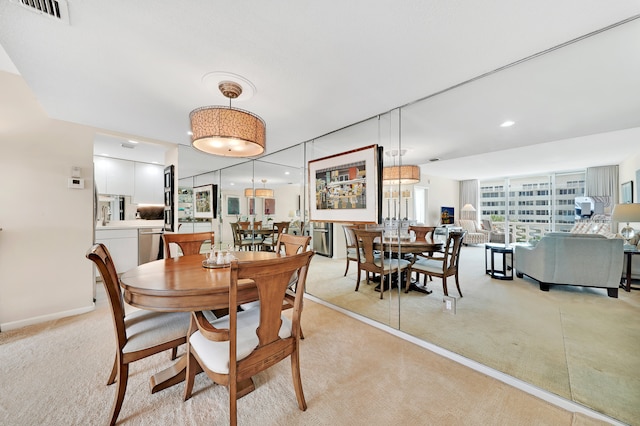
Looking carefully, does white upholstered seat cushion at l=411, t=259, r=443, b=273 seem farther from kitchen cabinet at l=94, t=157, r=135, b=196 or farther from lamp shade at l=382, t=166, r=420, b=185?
kitchen cabinet at l=94, t=157, r=135, b=196

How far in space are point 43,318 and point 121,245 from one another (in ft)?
3.94

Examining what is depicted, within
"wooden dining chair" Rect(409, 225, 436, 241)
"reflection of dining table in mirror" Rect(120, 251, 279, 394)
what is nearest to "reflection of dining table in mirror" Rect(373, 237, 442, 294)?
"wooden dining chair" Rect(409, 225, 436, 241)

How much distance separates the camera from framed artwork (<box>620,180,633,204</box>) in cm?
166

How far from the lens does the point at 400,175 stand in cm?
267

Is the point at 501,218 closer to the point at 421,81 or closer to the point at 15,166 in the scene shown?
the point at 421,81

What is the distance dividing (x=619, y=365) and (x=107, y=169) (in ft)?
21.9

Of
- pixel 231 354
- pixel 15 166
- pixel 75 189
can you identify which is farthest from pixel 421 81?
pixel 15 166

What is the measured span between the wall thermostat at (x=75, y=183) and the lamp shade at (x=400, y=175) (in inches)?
140

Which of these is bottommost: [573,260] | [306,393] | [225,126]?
[306,393]

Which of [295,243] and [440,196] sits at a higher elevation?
[440,196]

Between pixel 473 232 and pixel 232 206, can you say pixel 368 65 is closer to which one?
pixel 473 232

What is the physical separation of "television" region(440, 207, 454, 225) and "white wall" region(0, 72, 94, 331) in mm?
4214

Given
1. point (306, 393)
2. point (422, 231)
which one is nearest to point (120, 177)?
point (306, 393)

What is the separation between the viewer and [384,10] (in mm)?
1271
